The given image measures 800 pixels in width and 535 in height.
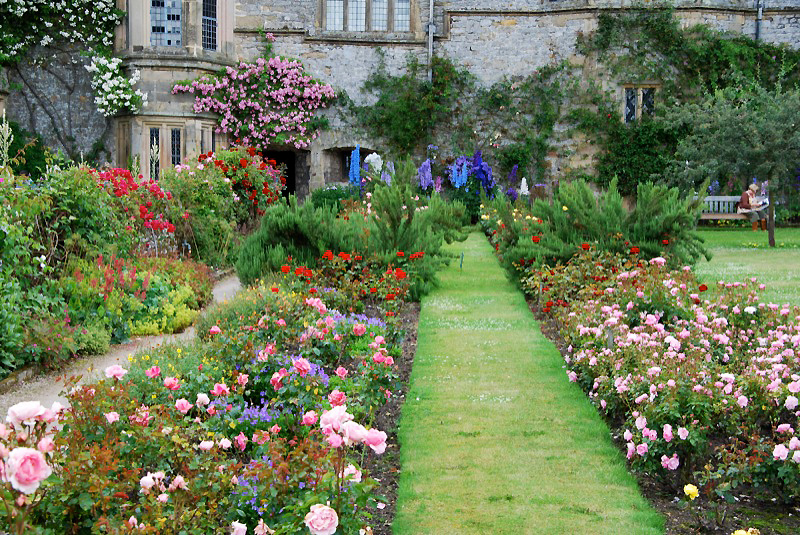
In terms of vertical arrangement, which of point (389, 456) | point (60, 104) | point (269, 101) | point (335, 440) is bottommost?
point (389, 456)

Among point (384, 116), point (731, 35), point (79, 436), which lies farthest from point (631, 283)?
point (731, 35)

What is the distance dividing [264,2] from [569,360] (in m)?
14.7

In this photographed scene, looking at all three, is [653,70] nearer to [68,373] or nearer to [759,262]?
[759,262]

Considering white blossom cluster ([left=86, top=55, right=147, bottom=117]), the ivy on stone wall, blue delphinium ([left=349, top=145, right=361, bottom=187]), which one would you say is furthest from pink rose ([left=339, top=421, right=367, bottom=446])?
the ivy on stone wall

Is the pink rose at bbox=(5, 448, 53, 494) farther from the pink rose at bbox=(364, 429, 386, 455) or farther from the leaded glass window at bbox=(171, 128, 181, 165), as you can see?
the leaded glass window at bbox=(171, 128, 181, 165)

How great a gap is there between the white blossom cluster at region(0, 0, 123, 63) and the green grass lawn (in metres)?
12.0

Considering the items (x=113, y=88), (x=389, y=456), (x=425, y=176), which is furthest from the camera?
(x=425, y=176)

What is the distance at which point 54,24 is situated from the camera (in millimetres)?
18422

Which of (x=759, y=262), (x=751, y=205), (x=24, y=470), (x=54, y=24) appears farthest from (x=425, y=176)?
(x=24, y=470)

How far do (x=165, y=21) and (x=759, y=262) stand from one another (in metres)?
12.0

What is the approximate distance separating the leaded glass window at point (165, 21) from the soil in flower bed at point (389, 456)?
1253cm

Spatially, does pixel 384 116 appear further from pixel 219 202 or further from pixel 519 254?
pixel 519 254

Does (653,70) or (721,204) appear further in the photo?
(653,70)

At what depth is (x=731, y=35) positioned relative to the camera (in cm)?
1939
